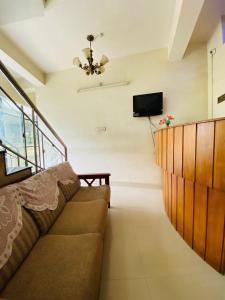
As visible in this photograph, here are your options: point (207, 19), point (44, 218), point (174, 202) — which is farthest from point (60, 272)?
point (207, 19)

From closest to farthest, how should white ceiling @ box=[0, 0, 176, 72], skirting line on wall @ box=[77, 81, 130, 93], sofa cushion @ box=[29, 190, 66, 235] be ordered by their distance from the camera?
sofa cushion @ box=[29, 190, 66, 235] < white ceiling @ box=[0, 0, 176, 72] < skirting line on wall @ box=[77, 81, 130, 93]

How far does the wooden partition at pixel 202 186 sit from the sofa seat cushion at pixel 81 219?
37.3 inches

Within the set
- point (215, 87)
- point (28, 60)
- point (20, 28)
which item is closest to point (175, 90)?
point (215, 87)

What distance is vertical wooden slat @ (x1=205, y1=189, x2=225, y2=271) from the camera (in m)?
1.26

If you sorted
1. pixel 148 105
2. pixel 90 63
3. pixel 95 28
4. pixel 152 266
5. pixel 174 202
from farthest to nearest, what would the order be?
pixel 148 105
pixel 95 28
pixel 90 63
pixel 174 202
pixel 152 266

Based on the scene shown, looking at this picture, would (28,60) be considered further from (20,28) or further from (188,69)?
(188,69)

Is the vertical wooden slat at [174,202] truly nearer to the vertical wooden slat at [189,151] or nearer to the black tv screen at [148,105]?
the vertical wooden slat at [189,151]

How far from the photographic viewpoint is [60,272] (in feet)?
2.79

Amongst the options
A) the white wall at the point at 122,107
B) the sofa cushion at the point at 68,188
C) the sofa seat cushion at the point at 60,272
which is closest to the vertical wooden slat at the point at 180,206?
the sofa seat cushion at the point at 60,272

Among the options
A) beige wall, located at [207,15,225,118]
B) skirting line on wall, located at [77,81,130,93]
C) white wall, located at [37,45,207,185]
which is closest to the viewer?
beige wall, located at [207,15,225,118]

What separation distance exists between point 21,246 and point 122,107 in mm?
3299

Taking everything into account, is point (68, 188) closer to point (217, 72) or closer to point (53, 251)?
point (53, 251)

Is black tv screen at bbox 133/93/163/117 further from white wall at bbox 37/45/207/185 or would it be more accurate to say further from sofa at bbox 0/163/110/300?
sofa at bbox 0/163/110/300

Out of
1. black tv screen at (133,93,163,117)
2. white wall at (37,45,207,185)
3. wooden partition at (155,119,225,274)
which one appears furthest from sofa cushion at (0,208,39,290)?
black tv screen at (133,93,163,117)
